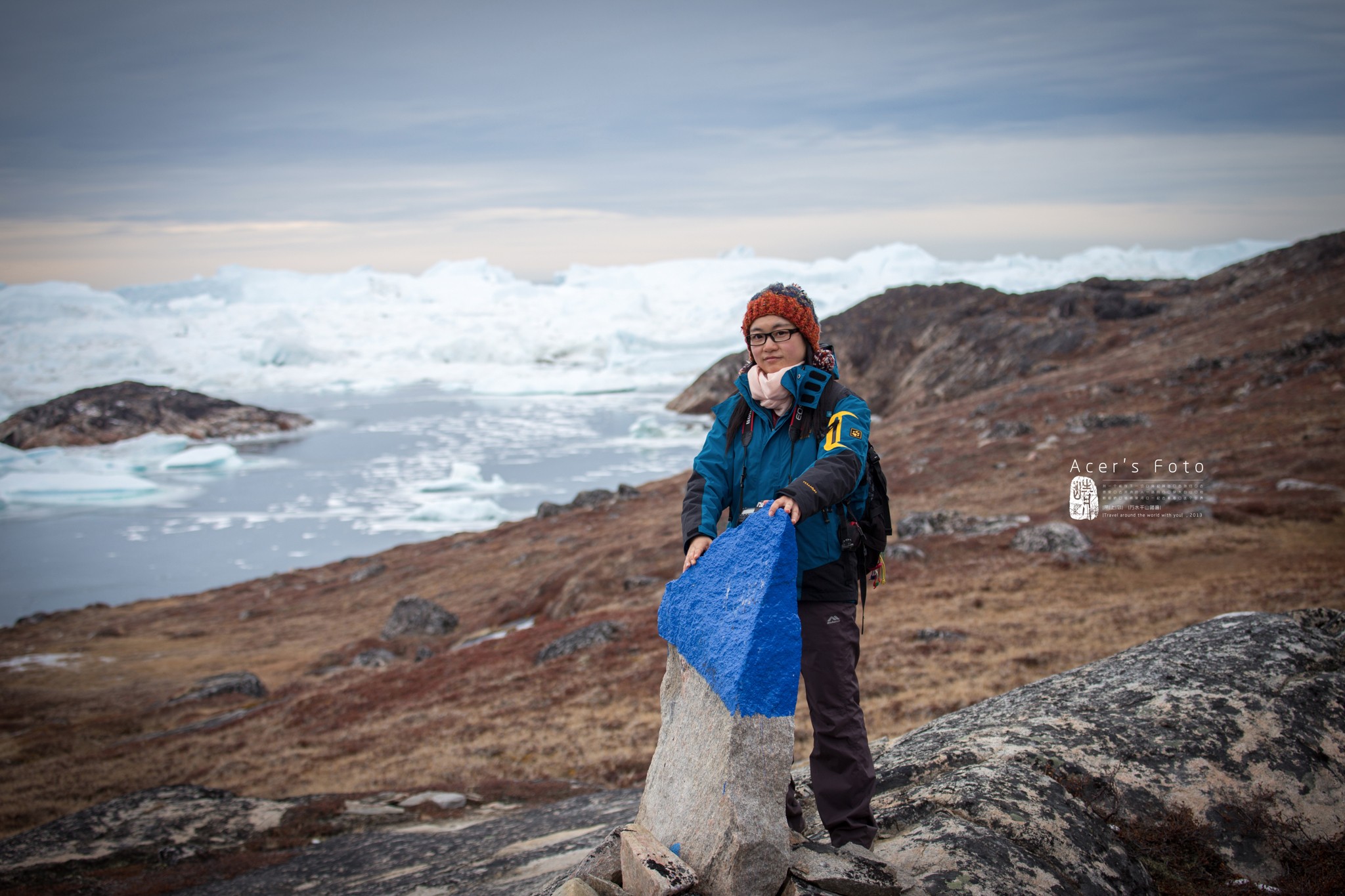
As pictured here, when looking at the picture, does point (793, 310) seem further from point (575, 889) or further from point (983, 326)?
point (983, 326)

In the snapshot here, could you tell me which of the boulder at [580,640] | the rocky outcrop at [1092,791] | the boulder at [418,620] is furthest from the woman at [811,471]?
the boulder at [418,620]

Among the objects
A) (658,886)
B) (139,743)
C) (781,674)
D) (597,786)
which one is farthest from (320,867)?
(139,743)

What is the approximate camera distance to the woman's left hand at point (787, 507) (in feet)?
13.1

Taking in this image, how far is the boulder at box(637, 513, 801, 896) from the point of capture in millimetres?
4027

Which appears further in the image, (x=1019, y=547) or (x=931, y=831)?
(x=1019, y=547)

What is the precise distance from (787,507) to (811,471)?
0.25 metres

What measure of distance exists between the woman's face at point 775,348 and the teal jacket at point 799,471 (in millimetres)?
104

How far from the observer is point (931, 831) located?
14.6ft

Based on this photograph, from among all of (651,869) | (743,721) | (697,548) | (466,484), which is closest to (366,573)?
(466,484)

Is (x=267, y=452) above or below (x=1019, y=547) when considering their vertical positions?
above

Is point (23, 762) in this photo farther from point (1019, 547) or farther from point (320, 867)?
point (1019, 547)

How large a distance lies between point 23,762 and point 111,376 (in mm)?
134561

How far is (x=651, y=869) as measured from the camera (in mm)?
4105

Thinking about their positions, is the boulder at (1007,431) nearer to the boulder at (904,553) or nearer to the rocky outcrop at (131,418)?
the boulder at (904,553)
